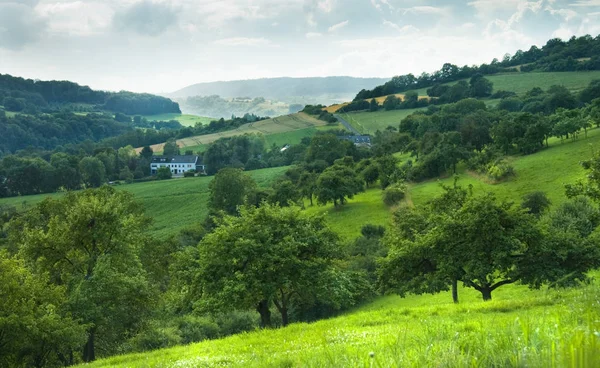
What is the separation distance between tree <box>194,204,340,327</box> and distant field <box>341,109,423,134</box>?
144 m

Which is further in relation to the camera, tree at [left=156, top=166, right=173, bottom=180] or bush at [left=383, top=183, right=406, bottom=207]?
tree at [left=156, top=166, right=173, bottom=180]

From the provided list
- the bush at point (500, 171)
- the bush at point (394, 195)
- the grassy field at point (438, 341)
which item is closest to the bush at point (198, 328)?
the grassy field at point (438, 341)

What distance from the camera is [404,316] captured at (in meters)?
17.8

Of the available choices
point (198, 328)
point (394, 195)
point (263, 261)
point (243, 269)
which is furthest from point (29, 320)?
point (394, 195)

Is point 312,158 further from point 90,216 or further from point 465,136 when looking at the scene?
point 90,216

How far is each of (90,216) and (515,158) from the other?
72925 mm

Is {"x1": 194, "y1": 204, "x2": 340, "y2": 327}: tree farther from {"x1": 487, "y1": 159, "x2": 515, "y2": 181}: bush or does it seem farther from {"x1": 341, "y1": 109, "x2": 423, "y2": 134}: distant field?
{"x1": 341, "y1": 109, "x2": 423, "y2": 134}: distant field

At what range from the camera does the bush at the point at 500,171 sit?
7512 centimetres

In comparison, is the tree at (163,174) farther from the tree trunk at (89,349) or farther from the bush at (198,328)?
the tree trunk at (89,349)

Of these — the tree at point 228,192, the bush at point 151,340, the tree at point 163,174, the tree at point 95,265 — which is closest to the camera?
the tree at point 95,265

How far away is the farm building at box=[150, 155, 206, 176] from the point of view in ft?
594

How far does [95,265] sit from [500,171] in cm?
6217

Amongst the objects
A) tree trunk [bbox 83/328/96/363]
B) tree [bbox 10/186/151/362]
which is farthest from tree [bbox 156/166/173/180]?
tree trunk [bbox 83/328/96/363]

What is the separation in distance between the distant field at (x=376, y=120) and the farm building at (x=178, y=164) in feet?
203
